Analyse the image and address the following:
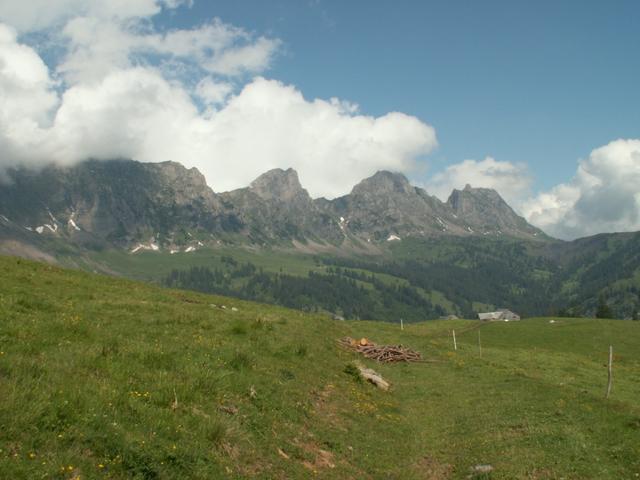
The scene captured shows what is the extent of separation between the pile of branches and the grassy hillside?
4.80 metres

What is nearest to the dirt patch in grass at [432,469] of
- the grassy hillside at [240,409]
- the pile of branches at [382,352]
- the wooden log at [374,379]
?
the grassy hillside at [240,409]

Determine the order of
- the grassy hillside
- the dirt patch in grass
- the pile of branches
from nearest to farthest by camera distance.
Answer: the grassy hillside
the dirt patch in grass
the pile of branches

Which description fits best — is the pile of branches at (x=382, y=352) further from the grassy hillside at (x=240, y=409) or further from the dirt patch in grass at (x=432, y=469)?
the dirt patch in grass at (x=432, y=469)

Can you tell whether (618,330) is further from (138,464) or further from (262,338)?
(138,464)

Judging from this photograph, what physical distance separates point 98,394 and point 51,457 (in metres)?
3.13

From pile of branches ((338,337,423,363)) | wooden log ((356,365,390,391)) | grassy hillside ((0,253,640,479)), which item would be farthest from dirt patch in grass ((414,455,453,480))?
pile of branches ((338,337,423,363))

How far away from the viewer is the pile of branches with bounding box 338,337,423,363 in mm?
42375

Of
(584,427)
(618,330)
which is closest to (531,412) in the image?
(584,427)

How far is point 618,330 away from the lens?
84438 millimetres

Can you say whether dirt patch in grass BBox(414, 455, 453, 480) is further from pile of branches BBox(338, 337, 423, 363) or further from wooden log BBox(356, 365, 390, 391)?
pile of branches BBox(338, 337, 423, 363)

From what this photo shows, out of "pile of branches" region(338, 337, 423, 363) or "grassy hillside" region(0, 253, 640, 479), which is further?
"pile of branches" region(338, 337, 423, 363)

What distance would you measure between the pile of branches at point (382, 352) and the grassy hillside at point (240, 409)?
15.7ft

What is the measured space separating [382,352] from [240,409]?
27.8 metres

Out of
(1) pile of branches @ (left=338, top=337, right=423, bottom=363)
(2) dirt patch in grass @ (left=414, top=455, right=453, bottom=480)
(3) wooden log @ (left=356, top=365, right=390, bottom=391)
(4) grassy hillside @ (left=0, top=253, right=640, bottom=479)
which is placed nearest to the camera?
(4) grassy hillside @ (left=0, top=253, right=640, bottom=479)
